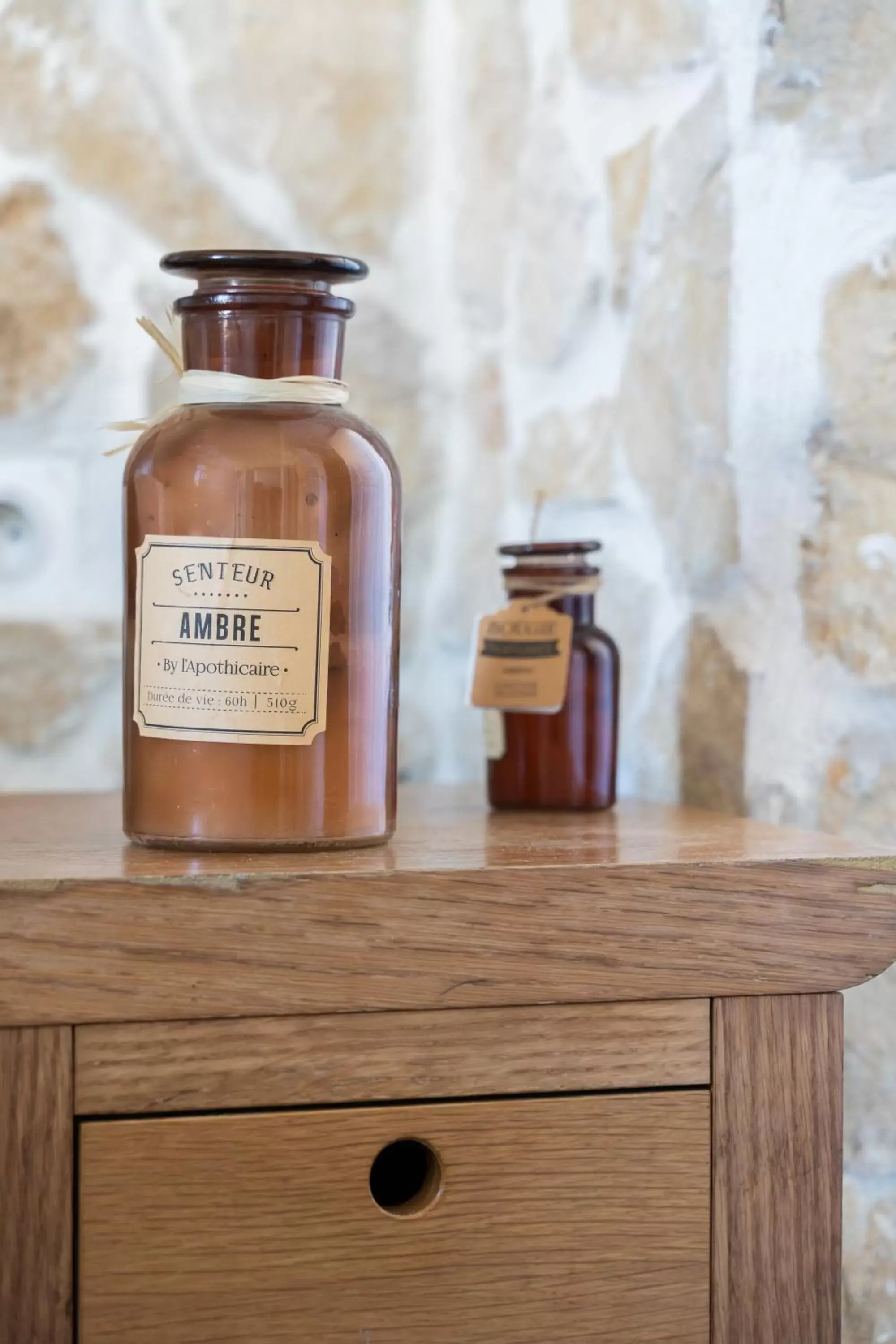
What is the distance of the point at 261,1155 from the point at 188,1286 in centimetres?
7

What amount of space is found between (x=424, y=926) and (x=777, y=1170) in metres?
0.24

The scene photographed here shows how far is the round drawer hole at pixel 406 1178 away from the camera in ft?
2.25

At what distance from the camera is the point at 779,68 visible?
97 cm

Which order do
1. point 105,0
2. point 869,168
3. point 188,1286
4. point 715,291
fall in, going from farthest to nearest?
point 105,0, point 715,291, point 869,168, point 188,1286

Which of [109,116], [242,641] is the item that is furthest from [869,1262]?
[109,116]

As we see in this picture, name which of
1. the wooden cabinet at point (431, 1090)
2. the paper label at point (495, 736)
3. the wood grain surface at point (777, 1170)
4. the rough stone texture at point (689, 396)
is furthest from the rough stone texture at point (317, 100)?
the wood grain surface at point (777, 1170)

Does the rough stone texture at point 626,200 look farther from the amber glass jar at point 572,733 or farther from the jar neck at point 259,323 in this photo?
the jar neck at point 259,323

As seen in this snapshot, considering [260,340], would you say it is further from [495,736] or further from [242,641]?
[495,736]

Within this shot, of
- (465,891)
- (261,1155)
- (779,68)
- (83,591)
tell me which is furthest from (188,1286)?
(779,68)

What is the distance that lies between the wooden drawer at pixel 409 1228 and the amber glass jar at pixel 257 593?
6.2 inches

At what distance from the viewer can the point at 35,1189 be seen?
64 centimetres

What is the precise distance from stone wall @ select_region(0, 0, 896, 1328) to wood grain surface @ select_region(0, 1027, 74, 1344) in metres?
0.54

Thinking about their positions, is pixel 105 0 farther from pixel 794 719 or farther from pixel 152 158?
pixel 794 719

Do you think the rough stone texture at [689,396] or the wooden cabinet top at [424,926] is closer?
the wooden cabinet top at [424,926]
